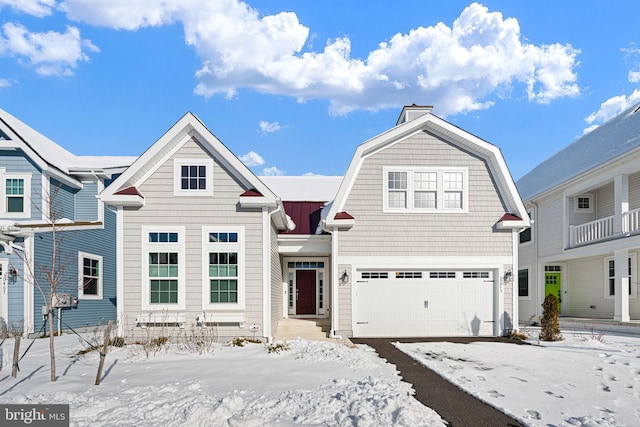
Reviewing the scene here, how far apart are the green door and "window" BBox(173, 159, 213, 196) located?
1511 centimetres

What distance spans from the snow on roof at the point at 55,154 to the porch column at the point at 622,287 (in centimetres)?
1826

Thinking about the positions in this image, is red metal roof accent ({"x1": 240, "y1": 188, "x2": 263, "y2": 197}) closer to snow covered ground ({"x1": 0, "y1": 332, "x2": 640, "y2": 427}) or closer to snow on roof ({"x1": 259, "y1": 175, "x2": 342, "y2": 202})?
snow covered ground ({"x1": 0, "y1": 332, "x2": 640, "y2": 427})

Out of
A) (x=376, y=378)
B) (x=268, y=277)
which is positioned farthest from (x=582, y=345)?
(x=268, y=277)

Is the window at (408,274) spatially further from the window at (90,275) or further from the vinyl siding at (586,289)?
the window at (90,275)

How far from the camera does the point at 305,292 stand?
15.4 m

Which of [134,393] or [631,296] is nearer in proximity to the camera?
[134,393]

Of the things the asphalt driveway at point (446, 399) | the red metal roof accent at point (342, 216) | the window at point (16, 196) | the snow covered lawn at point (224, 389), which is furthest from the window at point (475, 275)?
the window at point (16, 196)

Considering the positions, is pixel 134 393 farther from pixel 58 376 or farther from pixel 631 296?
pixel 631 296

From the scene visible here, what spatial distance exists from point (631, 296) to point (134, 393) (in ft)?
53.9

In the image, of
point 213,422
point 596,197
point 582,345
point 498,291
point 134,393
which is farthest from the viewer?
point 596,197

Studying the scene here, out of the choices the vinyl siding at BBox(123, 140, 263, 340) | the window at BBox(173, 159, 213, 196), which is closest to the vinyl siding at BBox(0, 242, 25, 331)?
the vinyl siding at BBox(123, 140, 263, 340)

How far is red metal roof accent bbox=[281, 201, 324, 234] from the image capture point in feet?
49.2

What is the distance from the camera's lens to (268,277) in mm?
11609

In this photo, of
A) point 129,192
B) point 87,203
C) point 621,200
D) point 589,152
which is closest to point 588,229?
point 621,200
